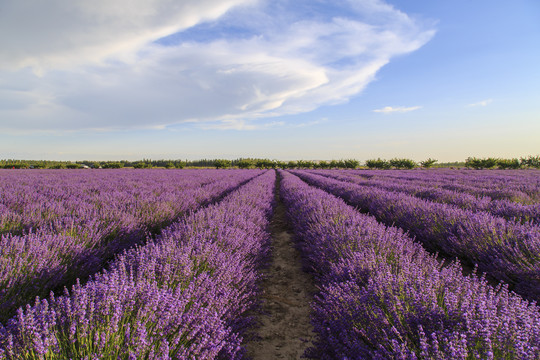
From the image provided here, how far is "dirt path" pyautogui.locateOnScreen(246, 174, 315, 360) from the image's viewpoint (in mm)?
1966

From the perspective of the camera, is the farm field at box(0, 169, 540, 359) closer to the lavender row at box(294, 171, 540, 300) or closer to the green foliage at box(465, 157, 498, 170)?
the lavender row at box(294, 171, 540, 300)

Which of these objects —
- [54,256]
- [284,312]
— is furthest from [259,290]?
[54,256]

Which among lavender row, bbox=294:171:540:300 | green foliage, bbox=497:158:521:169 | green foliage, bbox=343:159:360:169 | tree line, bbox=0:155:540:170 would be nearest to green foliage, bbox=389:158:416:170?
tree line, bbox=0:155:540:170

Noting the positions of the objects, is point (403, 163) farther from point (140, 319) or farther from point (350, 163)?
point (140, 319)

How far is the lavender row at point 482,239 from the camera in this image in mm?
2512

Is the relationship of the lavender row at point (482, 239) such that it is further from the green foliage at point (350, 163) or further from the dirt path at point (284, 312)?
the green foliage at point (350, 163)

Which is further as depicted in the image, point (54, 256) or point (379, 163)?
point (379, 163)

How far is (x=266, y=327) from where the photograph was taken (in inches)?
87.8

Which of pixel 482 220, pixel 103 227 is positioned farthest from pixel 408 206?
pixel 103 227

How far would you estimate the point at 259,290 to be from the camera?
2.85 m

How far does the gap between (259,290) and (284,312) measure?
1.53ft

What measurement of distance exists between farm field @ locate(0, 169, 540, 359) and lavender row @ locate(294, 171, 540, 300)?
0.07ft

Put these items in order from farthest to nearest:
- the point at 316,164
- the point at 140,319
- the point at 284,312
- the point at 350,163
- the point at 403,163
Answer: the point at 316,164 < the point at 350,163 < the point at 403,163 < the point at 284,312 < the point at 140,319

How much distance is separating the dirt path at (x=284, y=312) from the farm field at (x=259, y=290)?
0.04 feet
